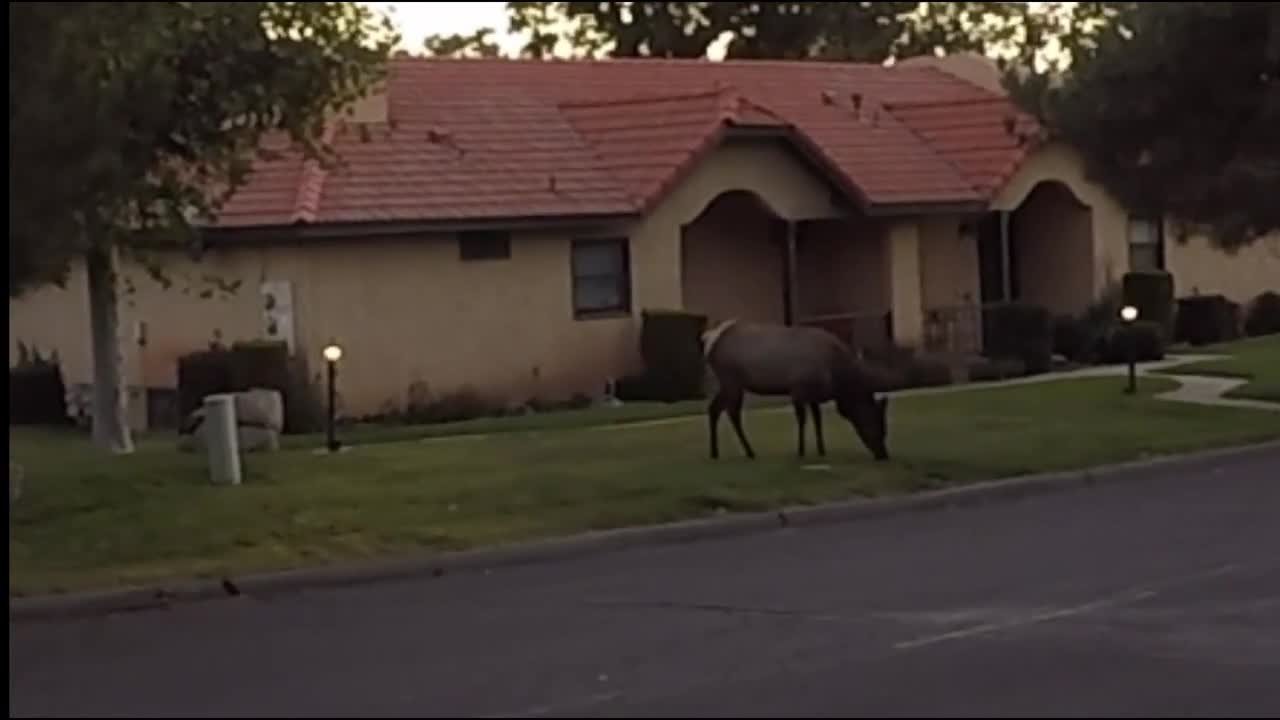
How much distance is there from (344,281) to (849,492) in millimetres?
13364

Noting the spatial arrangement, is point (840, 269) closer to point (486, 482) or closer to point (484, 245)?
point (484, 245)

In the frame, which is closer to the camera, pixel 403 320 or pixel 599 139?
pixel 403 320

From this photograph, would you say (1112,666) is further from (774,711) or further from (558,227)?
(558,227)

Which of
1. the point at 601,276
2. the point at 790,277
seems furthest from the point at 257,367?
the point at 790,277

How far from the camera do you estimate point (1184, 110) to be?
101 ft

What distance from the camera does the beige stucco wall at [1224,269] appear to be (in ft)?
153

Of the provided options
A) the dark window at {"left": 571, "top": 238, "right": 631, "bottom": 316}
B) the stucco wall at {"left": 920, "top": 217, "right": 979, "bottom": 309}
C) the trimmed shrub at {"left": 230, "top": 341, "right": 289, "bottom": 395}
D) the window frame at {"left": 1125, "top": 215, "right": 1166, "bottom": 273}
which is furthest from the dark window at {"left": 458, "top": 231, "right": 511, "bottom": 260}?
the window frame at {"left": 1125, "top": 215, "right": 1166, "bottom": 273}

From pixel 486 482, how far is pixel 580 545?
118 inches

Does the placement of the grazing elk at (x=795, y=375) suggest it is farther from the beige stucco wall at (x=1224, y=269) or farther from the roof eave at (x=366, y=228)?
the beige stucco wall at (x=1224, y=269)

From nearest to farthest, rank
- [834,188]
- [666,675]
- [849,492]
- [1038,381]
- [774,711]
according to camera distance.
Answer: [774,711] → [666,675] → [849,492] → [1038,381] → [834,188]

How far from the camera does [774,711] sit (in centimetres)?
1150

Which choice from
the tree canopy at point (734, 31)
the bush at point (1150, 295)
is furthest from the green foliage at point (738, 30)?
the bush at point (1150, 295)

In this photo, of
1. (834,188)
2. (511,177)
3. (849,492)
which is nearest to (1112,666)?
(849,492)

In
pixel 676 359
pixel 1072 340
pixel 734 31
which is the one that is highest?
pixel 734 31
